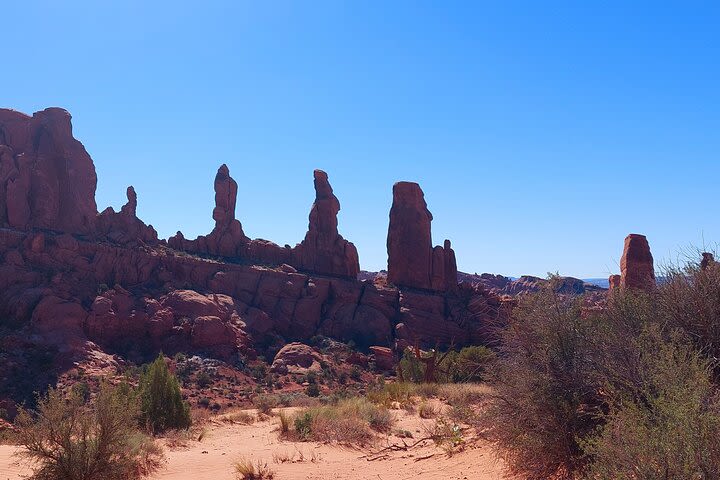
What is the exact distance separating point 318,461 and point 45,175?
48016 millimetres

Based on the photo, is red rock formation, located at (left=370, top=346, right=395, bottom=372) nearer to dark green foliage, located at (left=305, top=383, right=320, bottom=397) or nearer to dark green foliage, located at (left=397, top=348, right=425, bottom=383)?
dark green foliage, located at (left=305, top=383, right=320, bottom=397)

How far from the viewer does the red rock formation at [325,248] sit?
55.8 metres

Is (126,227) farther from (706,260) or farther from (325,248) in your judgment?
(706,260)

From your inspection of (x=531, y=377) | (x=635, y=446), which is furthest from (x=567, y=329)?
(x=635, y=446)

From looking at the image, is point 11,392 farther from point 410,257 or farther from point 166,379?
point 410,257

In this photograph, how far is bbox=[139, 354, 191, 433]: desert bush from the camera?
16.8 metres

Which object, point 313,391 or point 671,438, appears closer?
point 671,438

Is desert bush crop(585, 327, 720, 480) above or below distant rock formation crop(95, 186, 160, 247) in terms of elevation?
below

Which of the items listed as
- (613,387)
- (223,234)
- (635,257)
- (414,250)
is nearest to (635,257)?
(635,257)

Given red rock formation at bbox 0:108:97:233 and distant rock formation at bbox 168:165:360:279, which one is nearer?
red rock formation at bbox 0:108:97:233

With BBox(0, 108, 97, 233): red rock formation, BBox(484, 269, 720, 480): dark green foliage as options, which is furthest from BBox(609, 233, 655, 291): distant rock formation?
BBox(0, 108, 97, 233): red rock formation

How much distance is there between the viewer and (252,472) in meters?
10.1

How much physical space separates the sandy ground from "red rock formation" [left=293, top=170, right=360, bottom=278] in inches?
1630

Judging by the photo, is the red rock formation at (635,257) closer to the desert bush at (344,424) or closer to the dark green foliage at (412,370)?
the dark green foliage at (412,370)
